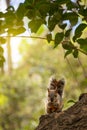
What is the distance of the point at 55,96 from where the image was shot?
147 inches

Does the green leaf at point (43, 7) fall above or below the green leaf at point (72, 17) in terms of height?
above

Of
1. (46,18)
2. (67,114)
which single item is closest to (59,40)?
(46,18)

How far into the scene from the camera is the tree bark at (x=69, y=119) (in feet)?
10.6

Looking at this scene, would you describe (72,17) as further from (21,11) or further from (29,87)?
(29,87)

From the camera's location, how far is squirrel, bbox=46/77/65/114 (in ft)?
12.1

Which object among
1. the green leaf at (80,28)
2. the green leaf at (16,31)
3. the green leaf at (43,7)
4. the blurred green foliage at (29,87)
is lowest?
the green leaf at (80,28)

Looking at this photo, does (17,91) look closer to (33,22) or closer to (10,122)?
(10,122)

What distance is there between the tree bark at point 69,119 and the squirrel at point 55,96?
0.68ft

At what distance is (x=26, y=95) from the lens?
19.2 meters

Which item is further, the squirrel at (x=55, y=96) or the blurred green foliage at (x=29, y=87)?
the blurred green foliage at (x=29, y=87)

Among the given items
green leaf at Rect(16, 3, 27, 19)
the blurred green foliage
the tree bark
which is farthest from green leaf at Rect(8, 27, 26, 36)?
the blurred green foliage

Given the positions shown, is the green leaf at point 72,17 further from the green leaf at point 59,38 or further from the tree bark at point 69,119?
the tree bark at point 69,119

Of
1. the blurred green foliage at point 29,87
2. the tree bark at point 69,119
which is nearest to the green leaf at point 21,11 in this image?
the tree bark at point 69,119

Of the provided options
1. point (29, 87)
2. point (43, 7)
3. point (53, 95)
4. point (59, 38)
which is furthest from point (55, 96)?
point (29, 87)
